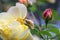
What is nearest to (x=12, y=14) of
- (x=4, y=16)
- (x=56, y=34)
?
(x=4, y=16)

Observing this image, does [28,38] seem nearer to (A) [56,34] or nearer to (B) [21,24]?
(B) [21,24]

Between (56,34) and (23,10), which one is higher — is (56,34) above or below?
below

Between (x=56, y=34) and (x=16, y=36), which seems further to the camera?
(x=56, y=34)

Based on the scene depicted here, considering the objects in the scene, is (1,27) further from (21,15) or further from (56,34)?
(56,34)

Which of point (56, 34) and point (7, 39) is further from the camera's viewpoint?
point (56, 34)

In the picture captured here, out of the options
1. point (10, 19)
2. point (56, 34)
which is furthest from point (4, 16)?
point (56, 34)

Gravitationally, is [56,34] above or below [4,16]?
below

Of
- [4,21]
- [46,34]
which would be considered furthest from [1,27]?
[46,34]
